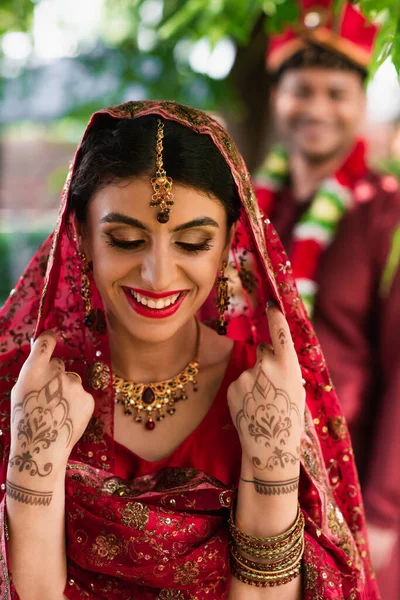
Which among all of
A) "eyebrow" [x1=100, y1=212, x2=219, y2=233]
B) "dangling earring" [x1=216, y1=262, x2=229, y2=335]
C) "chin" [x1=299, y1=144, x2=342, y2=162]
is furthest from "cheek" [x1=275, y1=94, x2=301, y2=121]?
"eyebrow" [x1=100, y1=212, x2=219, y2=233]

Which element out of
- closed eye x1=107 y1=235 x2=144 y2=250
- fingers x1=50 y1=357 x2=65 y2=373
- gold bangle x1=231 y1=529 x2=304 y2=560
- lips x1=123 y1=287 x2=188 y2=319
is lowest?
gold bangle x1=231 y1=529 x2=304 y2=560

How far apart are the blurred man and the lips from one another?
1127 mm

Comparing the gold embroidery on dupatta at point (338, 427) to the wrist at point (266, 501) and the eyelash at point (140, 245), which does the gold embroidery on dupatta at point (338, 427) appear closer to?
the wrist at point (266, 501)

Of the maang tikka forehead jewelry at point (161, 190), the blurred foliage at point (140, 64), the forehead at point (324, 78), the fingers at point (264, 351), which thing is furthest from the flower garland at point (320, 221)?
the maang tikka forehead jewelry at point (161, 190)

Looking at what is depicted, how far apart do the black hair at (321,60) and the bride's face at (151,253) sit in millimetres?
1276

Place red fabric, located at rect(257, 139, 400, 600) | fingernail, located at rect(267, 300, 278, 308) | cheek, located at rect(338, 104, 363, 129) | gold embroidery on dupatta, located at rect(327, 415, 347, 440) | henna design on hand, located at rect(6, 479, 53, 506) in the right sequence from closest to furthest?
1. henna design on hand, located at rect(6, 479, 53, 506)
2. fingernail, located at rect(267, 300, 278, 308)
3. gold embroidery on dupatta, located at rect(327, 415, 347, 440)
4. red fabric, located at rect(257, 139, 400, 600)
5. cheek, located at rect(338, 104, 363, 129)

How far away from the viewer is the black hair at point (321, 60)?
7.75 feet

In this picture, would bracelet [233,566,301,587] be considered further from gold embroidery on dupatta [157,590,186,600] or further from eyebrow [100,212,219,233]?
eyebrow [100,212,219,233]

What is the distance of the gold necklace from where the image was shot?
1392 millimetres

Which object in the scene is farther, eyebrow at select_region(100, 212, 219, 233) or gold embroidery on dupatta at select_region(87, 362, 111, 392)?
gold embroidery on dupatta at select_region(87, 362, 111, 392)

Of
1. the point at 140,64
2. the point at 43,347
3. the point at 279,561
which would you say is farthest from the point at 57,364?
the point at 140,64

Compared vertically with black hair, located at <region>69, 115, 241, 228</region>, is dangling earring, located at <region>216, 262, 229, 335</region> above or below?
below

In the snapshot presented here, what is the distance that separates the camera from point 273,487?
1.19 metres

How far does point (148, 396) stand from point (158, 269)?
296 mm
